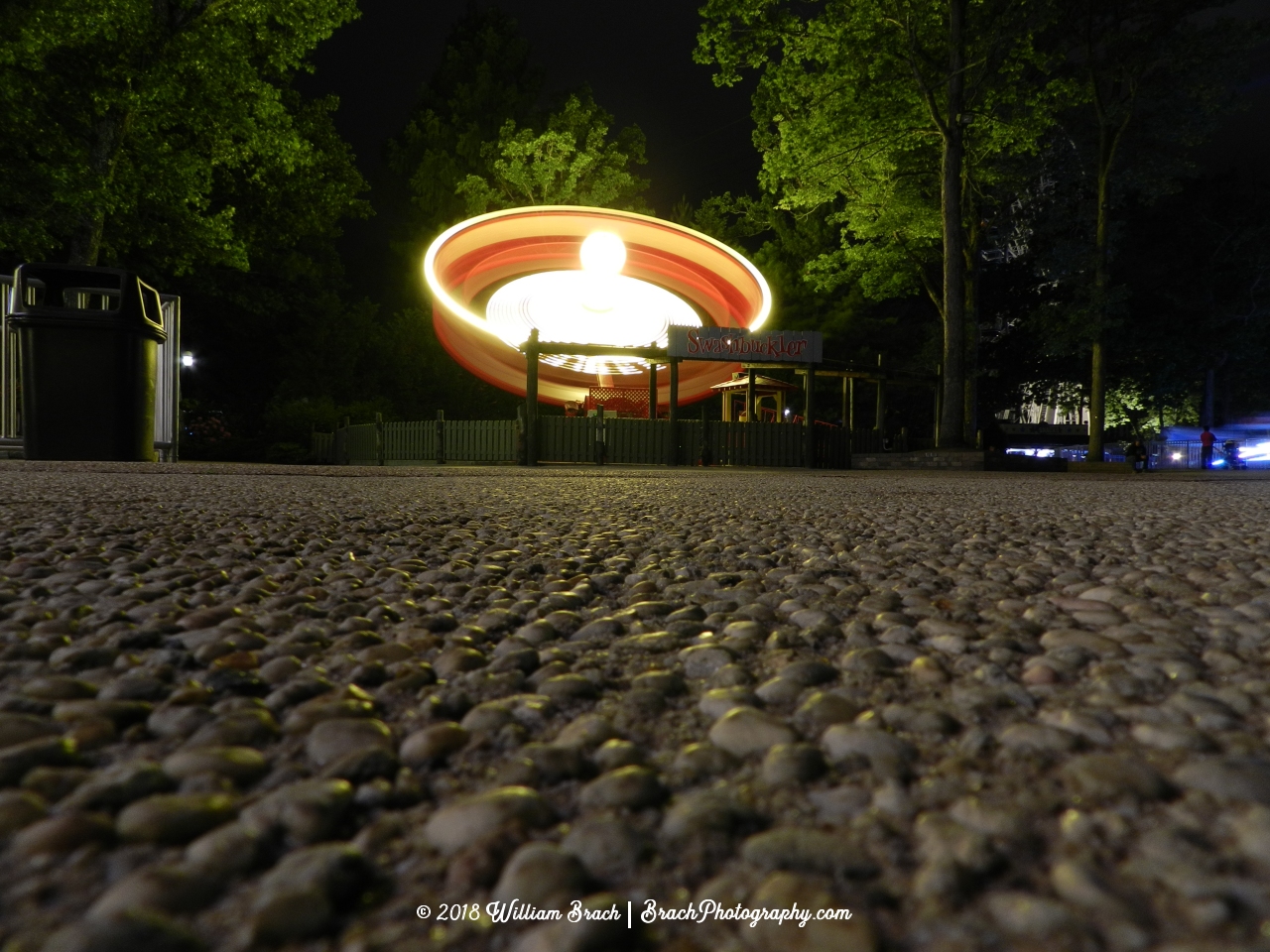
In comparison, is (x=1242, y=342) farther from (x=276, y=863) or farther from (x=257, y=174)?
(x=276, y=863)

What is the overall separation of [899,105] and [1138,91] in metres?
8.34

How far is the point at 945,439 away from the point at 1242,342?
2119 centimetres

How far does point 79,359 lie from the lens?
867cm

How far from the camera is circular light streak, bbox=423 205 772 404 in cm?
1973

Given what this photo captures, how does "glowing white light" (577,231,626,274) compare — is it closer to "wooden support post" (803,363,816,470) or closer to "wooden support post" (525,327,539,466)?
"wooden support post" (525,327,539,466)

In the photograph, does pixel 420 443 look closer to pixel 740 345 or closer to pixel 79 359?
pixel 740 345

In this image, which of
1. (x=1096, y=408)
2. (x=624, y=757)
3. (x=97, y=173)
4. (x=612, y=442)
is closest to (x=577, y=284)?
(x=612, y=442)

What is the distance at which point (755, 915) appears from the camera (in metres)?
0.69

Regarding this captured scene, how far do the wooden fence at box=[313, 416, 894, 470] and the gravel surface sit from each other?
16.8 m

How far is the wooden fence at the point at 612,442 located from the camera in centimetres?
1906

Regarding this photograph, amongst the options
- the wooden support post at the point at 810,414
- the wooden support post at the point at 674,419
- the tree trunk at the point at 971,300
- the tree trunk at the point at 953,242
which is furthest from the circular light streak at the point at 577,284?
the tree trunk at the point at 971,300

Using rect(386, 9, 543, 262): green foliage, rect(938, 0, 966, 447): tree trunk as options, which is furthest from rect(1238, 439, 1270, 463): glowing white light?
rect(386, 9, 543, 262): green foliage

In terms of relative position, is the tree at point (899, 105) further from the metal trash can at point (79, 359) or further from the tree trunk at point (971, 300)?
the metal trash can at point (79, 359)

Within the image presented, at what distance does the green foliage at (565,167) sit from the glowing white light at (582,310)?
7.65 meters
